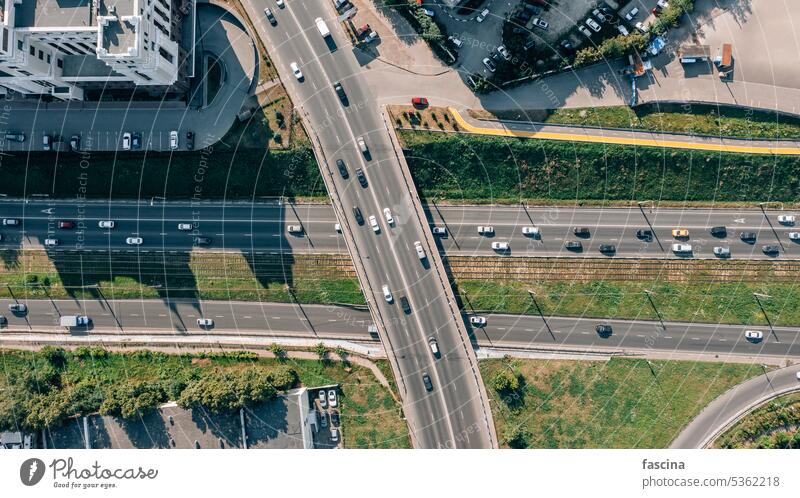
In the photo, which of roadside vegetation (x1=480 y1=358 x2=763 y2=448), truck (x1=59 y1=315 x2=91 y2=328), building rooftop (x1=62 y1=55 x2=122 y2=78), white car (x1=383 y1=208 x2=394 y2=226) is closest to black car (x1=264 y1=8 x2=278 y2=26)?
building rooftop (x1=62 y1=55 x2=122 y2=78)

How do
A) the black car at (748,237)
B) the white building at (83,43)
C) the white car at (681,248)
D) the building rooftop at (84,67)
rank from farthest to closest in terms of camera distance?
the black car at (748,237) → the white car at (681,248) → the building rooftop at (84,67) → the white building at (83,43)

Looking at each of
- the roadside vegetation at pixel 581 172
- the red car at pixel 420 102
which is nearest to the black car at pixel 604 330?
the roadside vegetation at pixel 581 172

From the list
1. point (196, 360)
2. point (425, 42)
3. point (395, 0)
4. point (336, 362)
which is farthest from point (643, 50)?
point (196, 360)

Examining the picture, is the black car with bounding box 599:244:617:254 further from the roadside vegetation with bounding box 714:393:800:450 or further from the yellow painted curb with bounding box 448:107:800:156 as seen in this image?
the roadside vegetation with bounding box 714:393:800:450

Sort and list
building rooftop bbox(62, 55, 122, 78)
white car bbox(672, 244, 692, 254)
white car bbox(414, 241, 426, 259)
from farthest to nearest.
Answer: white car bbox(672, 244, 692, 254), white car bbox(414, 241, 426, 259), building rooftop bbox(62, 55, 122, 78)

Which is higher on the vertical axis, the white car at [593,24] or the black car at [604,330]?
the white car at [593,24]

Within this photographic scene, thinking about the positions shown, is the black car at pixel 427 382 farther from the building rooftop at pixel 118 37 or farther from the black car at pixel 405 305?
the building rooftop at pixel 118 37
